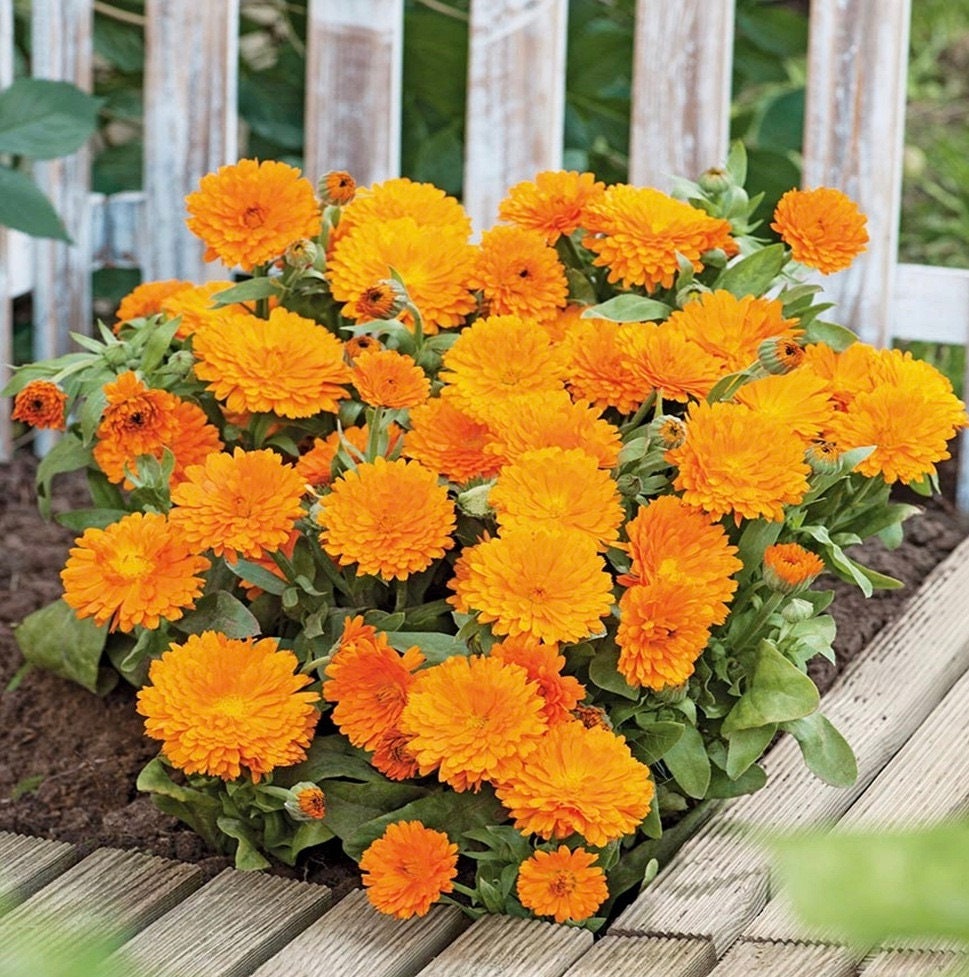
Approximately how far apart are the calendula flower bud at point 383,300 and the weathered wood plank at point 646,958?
1.90 ft

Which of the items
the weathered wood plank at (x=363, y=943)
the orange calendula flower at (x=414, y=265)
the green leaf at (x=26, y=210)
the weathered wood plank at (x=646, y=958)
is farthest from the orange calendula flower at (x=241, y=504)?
the green leaf at (x=26, y=210)

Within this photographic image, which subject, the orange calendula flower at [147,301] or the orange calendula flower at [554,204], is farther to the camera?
the orange calendula flower at [147,301]

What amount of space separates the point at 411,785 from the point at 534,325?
→ 17.2 inches

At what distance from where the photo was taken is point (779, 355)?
4.25 feet

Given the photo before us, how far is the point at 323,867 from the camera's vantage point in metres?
1.39

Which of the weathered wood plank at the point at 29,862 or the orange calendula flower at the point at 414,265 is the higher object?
the orange calendula flower at the point at 414,265

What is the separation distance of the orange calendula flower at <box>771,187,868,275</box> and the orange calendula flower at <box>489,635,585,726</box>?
0.49 meters

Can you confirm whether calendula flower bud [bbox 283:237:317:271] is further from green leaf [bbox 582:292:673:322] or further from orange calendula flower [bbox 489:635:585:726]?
orange calendula flower [bbox 489:635:585:726]

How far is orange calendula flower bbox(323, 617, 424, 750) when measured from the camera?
1.23 m

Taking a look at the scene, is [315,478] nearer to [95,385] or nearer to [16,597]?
[95,385]

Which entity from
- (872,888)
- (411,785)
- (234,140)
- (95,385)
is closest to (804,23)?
(234,140)

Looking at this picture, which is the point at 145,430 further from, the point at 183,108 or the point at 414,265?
the point at 183,108

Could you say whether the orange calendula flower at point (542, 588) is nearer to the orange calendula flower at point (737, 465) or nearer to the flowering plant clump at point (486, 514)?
the flowering plant clump at point (486, 514)

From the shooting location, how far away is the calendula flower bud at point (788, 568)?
48.9 inches
